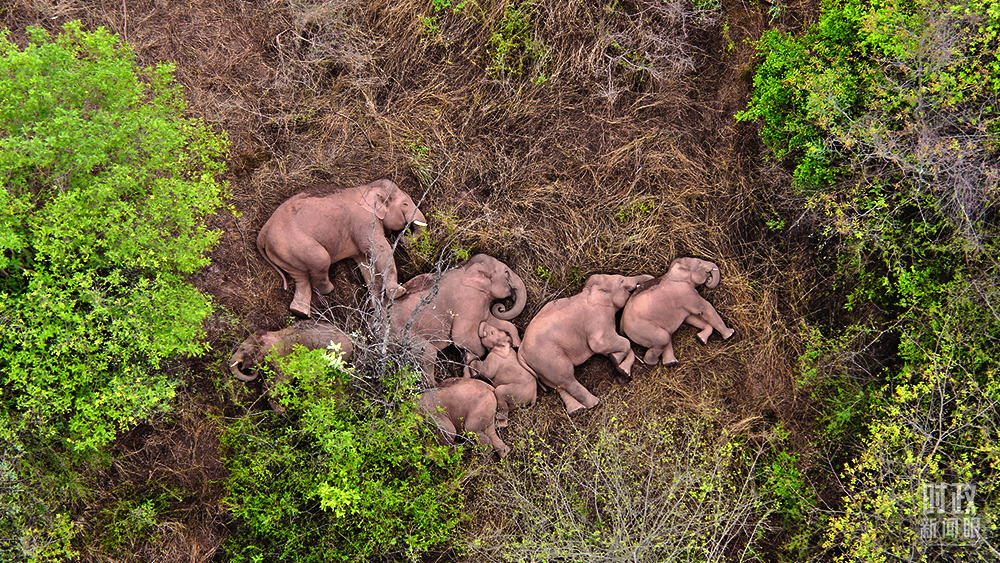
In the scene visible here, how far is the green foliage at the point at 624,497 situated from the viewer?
18.3ft

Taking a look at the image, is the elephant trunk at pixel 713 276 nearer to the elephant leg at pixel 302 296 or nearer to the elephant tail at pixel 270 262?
the elephant leg at pixel 302 296

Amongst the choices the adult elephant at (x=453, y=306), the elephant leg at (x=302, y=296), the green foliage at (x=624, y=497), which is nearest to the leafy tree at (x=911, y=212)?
the green foliage at (x=624, y=497)

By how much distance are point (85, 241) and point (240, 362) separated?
191 centimetres

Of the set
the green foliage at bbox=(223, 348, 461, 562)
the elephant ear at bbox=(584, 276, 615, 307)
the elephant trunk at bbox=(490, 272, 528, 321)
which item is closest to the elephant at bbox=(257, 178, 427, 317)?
the green foliage at bbox=(223, 348, 461, 562)

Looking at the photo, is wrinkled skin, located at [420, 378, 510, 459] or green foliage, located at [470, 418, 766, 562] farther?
wrinkled skin, located at [420, 378, 510, 459]

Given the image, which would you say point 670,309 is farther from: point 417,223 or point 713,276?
point 417,223

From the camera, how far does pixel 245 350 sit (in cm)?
593

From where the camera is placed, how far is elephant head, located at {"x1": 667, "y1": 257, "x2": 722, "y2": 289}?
6152 millimetres

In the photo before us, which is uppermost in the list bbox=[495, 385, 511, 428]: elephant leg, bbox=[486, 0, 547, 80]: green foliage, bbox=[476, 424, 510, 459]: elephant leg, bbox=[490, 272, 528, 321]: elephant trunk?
bbox=[486, 0, 547, 80]: green foliage

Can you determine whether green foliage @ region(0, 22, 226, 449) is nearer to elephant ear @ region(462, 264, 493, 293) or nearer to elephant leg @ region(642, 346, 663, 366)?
elephant ear @ region(462, 264, 493, 293)

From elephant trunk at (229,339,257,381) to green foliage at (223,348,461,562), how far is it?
1.56 ft

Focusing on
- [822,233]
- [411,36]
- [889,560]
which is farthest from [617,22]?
[889,560]

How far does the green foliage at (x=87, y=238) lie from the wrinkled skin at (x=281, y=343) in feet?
2.58

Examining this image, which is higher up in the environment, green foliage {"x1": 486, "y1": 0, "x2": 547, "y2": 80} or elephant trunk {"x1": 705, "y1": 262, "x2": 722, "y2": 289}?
green foliage {"x1": 486, "y1": 0, "x2": 547, "y2": 80}
